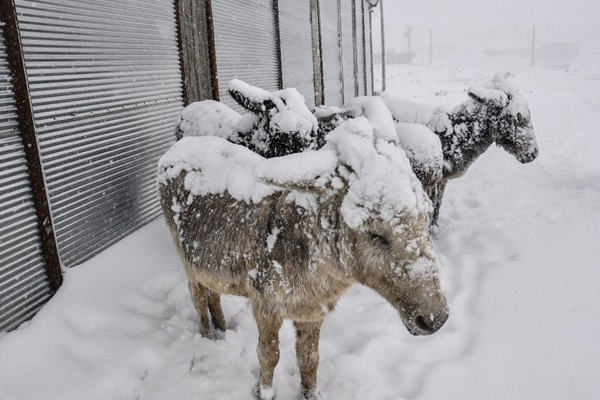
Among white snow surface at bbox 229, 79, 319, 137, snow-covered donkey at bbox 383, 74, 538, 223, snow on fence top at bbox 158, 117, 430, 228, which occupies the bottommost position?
snow-covered donkey at bbox 383, 74, 538, 223

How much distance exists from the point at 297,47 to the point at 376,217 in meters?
8.59

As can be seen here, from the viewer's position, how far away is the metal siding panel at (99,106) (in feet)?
11.5

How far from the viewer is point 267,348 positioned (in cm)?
288

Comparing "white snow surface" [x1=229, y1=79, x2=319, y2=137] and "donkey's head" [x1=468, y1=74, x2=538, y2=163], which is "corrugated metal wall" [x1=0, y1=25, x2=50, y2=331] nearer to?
"white snow surface" [x1=229, y1=79, x2=319, y2=137]

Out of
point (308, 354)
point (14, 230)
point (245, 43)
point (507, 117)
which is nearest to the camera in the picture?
point (308, 354)

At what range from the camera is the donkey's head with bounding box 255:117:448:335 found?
2.18 meters

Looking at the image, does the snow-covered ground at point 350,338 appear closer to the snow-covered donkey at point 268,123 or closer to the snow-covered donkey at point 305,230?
the snow-covered donkey at point 305,230

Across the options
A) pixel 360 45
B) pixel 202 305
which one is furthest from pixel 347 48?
pixel 202 305

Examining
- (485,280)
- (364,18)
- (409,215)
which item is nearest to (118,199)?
(409,215)

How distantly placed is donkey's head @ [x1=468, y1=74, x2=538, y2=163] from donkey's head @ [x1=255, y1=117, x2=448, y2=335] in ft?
15.0

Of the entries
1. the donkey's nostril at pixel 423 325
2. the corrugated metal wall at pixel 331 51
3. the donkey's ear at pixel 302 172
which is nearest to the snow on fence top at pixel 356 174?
the donkey's ear at pixel 302 172

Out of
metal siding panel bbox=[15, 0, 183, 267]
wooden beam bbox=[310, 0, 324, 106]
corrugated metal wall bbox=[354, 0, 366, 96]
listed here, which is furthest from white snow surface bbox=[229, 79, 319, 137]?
corrugated metal wall bbox=[354, 0, 366, 96]

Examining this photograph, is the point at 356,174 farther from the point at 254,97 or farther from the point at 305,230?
the point at 254,97

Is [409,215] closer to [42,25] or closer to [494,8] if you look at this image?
[42,25]
